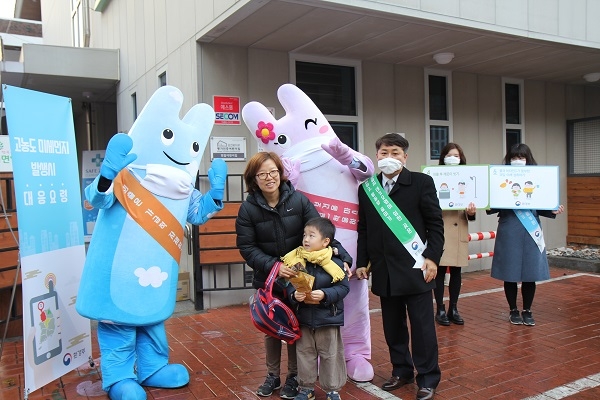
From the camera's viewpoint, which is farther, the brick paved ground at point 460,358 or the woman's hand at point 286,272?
the brick paved ground at point 460,358

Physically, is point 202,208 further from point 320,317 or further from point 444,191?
point 444,191

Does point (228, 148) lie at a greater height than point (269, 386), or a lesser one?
greater

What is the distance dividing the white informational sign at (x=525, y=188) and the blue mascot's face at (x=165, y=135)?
10.4ft

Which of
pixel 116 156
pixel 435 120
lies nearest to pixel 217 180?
pixel 116 156

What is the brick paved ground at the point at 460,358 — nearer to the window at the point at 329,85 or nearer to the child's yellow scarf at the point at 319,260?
the child's yellow scarf at the point at 319,260

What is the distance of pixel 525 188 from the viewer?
5.36 meters

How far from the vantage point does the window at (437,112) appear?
8.02 metres

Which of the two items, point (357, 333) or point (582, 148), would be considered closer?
point (357, 333)

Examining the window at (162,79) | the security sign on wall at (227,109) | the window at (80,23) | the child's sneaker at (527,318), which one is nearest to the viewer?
the child's sneaker at (527,318)

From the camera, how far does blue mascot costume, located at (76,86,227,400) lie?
356 centimetres

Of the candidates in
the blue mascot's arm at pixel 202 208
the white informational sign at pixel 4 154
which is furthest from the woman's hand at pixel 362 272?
the white informational sign at pixel 4 154

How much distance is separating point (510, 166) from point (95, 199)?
163 inches

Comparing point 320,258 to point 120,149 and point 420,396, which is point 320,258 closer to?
point 420,396

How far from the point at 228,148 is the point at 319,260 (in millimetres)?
3370
